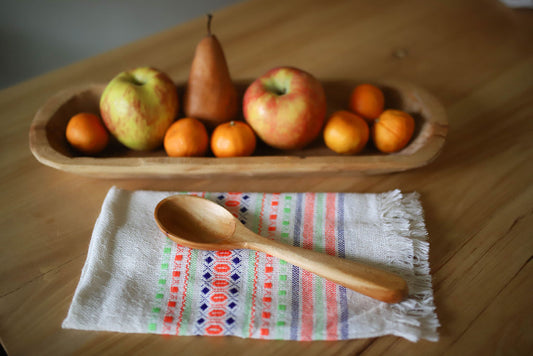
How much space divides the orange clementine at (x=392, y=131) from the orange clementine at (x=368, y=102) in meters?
0.03

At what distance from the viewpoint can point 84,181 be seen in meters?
0.72

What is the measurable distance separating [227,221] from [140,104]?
0.28 meters

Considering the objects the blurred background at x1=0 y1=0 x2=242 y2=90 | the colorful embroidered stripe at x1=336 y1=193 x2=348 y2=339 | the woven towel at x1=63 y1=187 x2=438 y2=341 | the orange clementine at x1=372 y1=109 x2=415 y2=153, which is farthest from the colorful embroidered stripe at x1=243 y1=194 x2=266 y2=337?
the blurred background at x1=0 y1=0 x2=242 y2=90

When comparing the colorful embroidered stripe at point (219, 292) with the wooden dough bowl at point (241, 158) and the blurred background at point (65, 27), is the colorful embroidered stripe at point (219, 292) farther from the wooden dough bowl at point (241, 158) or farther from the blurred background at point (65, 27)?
the blurred background at point (65, 27)

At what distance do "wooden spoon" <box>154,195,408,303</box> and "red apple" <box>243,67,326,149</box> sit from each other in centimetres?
19

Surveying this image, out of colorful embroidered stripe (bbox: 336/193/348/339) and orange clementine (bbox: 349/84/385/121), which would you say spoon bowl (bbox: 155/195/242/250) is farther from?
orange clementine (bbox: 349/84/385/121)

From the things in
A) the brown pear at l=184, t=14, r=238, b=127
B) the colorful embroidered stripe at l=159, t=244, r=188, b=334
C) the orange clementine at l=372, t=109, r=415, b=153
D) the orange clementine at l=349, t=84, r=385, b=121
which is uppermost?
the orange clementine at l=349, t=84, r=385, b=121

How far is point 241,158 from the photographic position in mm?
662

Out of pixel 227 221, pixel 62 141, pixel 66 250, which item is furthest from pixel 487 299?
pixel 62 141

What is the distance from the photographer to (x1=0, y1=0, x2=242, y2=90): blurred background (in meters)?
1.35

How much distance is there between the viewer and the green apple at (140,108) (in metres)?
0.72

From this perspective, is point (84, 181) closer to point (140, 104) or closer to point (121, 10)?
point (140, 104)

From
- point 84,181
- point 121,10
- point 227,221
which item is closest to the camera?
point 227,221

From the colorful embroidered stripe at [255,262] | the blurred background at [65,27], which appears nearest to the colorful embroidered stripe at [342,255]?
the colorful embroidered stripe at [255,262]
